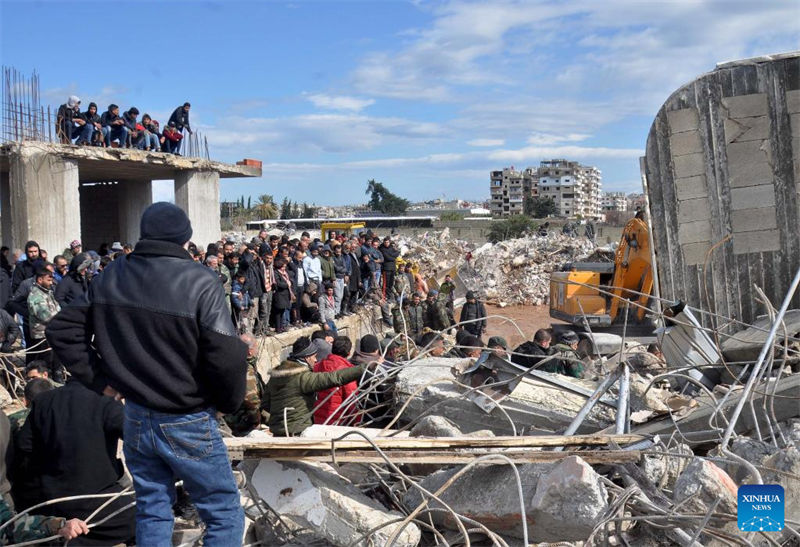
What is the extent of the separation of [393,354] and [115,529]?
180 inches

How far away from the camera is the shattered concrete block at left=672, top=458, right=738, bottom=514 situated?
3348mm

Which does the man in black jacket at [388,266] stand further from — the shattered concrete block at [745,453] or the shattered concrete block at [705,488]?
the shattered concrete block at [705,488]

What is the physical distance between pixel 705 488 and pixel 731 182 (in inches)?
223

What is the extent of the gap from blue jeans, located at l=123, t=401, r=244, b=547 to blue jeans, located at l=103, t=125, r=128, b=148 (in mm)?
12360

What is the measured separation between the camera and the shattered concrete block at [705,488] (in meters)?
3.35

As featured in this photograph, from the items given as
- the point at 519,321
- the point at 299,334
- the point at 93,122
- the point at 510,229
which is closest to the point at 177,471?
the point at 299,334

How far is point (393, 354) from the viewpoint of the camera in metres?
8.19

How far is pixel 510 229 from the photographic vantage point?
45281 mm

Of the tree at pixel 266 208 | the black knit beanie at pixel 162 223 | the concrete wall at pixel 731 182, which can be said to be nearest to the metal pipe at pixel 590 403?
the black knit beanie at pixel 162 223

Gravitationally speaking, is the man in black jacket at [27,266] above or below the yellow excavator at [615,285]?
above

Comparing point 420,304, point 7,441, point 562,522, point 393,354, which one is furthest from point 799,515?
point 420,304

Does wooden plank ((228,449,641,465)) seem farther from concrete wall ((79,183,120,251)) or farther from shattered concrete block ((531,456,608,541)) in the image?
concrete wall ((79,183,120,251))

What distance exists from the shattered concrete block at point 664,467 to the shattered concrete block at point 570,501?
55cm

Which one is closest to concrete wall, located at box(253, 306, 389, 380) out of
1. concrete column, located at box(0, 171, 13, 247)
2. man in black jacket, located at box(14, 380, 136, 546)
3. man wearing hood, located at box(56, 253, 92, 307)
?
man wearing hood, located at box(56, 253, 92, 307)
